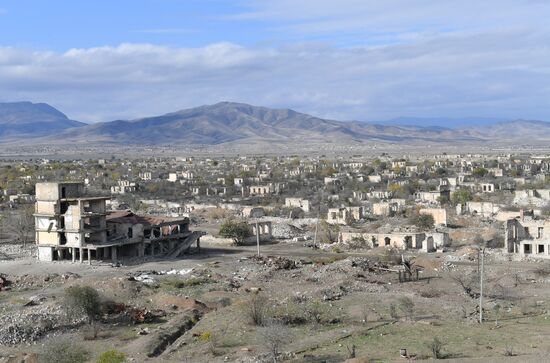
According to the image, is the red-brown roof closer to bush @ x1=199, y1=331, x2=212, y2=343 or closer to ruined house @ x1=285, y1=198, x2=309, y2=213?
bush @ x1=199, y1=331, x2=212, y2=343

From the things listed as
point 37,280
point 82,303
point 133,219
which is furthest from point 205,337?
point 133,219

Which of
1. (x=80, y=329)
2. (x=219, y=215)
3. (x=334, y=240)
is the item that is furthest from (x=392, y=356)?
(x=219, y=215)

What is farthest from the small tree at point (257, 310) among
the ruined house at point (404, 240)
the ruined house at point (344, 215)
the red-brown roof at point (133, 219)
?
the ruined house at point (344, 215)

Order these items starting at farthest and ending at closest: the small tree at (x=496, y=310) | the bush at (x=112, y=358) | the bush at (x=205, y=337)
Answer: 1. the small tree at (x=496, y=310)
2. the bush at (x=205, y=337)
3. the bush at (x=112, y=358)

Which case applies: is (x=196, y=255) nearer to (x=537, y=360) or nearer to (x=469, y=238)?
(x=469, y=238)

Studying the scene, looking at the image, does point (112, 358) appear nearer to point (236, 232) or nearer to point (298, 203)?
point (236, 232)

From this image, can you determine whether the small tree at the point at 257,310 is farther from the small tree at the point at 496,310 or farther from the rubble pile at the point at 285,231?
the rubble pile at the point at 285,231
